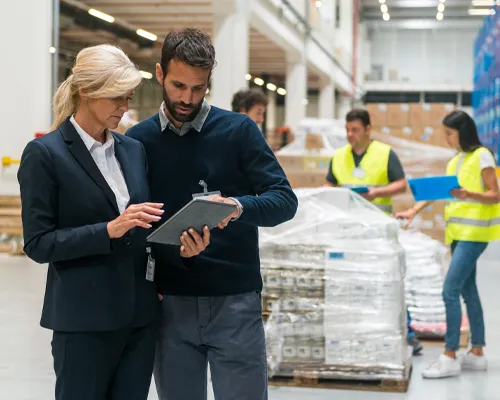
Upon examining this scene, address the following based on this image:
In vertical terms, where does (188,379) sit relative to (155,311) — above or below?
below

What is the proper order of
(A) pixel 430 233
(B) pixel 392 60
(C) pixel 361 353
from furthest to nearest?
1. (B) pixel 392 60
2. (A) pixel 430 233
3. (C) pixel 361 353

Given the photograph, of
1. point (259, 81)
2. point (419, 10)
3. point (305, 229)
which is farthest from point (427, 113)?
point (419, 10)

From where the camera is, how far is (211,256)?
7.44 ft

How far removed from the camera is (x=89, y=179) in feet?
6.63

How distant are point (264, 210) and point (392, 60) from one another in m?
38.3

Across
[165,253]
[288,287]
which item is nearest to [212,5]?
[288,287]

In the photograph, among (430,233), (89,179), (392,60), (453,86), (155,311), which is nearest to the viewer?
(89,179)

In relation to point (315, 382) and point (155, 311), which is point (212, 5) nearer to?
point (315, 382)

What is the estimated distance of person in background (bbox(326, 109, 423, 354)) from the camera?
536cm

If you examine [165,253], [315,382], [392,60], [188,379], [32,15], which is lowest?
[315,382]

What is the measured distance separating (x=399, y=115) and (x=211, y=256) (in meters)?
13.2

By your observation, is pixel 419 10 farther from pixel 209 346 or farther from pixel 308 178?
pixel 209 346

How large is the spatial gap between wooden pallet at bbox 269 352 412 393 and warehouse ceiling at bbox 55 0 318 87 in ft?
28.3

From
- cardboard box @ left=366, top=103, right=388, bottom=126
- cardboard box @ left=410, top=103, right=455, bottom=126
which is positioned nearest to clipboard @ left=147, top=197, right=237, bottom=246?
cardboard box @ left=410, top=103, right=455, bottom=126
